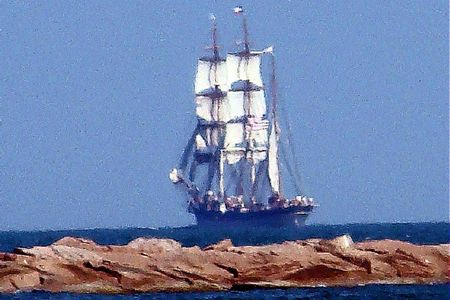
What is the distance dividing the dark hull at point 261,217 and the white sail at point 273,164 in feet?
7.74

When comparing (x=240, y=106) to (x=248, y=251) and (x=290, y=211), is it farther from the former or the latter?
(x=248, y=251)

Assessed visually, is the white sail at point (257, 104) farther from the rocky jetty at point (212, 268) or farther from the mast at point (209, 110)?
the rocky jetty at point (212, 268)

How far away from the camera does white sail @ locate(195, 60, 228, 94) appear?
141625mm

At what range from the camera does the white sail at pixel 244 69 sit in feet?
468

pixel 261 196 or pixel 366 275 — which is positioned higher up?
pixel 261 196

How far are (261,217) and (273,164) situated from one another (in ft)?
24.8

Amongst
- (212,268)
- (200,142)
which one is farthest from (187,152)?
(212,268)

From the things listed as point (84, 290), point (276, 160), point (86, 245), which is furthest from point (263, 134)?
point (84, 290)

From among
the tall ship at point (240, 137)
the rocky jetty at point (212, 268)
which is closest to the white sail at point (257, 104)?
the tall ship at point (240, 137)

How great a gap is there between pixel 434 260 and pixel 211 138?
91.3m

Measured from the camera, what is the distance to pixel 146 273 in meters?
48.7

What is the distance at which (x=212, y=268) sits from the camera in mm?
49844

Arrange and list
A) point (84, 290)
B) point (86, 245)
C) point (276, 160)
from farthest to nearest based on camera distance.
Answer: point (276, 160) → point (86, 245) → point (84, 290)

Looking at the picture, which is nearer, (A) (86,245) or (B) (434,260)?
(B) (434,260)
